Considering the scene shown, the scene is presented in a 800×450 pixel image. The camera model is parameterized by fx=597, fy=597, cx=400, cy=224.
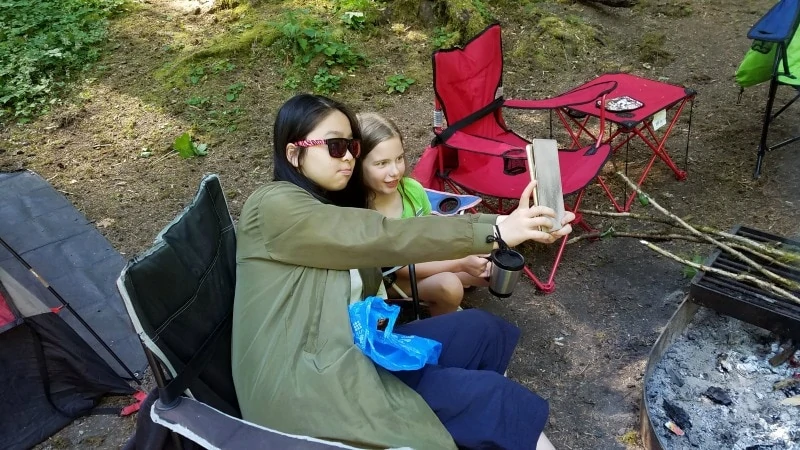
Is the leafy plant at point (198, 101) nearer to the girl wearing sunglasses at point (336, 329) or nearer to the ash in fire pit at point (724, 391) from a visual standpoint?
the girl wearing sunglasses at point (336, 329)

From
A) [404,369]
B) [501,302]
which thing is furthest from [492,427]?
[501,302]

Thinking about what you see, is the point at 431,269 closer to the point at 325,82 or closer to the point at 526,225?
the point at 526,225

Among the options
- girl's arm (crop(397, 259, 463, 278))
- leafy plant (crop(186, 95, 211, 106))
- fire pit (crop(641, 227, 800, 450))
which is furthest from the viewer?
leafy plant (crop(186, 95, 211, 106))

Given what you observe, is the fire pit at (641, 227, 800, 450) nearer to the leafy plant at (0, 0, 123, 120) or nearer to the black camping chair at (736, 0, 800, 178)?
the black camping chair at (736, 0, 800, 178)

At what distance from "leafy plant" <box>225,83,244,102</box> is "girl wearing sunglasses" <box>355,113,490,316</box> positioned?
303 centimetres

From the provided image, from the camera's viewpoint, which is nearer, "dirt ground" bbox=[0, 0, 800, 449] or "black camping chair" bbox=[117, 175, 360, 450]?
"black camping chair" bbox=[117, 175, 360, 450]

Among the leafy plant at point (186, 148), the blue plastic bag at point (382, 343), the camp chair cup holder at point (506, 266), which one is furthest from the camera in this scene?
the leafy plant at point (186, 148)

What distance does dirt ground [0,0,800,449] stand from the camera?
2.62 metres

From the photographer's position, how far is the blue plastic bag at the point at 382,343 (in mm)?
1618

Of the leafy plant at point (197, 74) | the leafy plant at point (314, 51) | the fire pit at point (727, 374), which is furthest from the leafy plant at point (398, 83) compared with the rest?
the fire pit at point (727, 374)

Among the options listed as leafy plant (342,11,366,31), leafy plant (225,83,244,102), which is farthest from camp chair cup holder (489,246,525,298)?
leafy plant (342,11,366,31)

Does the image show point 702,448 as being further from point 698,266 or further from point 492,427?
point 492,427

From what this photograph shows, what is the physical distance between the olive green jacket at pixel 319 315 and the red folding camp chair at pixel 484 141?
58.4 inches

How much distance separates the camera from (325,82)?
17.1ft
